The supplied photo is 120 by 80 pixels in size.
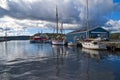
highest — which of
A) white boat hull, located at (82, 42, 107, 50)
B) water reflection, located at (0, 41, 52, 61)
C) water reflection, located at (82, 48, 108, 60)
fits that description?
white boat hull, located at (82, 42, 107, 50)

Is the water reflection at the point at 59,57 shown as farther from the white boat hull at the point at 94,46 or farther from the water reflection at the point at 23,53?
the white boat hull at the point at 94,46

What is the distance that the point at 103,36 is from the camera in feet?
239

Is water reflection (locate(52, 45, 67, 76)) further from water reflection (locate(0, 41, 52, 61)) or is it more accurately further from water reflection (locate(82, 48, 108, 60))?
water reflection (locate(82, 48, 108, 60))

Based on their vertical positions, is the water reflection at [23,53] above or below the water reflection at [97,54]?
below

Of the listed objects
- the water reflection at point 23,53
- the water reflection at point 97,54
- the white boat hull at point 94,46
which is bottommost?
the water reflection at point 23,53

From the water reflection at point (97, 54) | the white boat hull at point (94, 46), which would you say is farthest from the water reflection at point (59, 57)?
the white boat hull at point (94, 46)

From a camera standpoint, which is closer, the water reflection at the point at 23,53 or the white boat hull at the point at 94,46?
the water reflection at the point at 23,53

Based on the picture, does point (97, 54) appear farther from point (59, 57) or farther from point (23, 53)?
point (23, 53)

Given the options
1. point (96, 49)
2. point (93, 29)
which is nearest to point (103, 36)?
point (93, 29)

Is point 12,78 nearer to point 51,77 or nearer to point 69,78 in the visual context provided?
point 51,77

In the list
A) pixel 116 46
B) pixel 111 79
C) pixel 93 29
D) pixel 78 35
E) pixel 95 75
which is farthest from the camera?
pixel 78 35

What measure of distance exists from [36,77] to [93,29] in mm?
54609

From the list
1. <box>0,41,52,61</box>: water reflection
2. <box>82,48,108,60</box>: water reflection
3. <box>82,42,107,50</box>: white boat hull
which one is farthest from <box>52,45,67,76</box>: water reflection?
<box>82,42,107,50</box>: white boat hull

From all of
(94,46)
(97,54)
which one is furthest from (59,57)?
(94,46)
